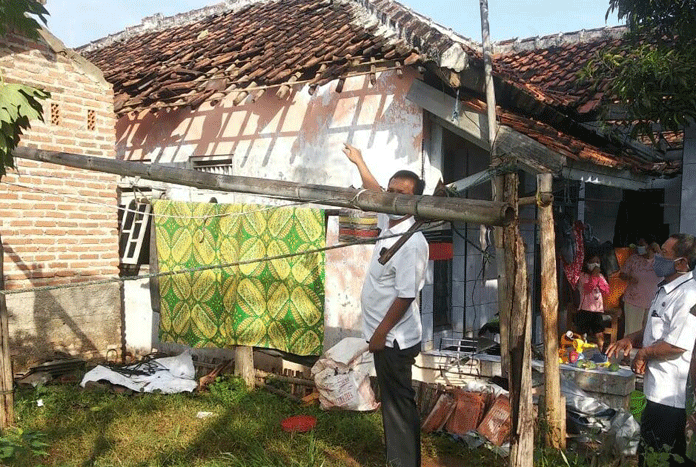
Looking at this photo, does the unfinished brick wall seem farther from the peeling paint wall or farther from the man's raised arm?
the man's raised arm

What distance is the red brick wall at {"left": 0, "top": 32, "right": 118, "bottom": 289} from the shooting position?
23.1 feet

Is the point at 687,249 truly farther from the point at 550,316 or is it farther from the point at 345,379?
the point at 345,379

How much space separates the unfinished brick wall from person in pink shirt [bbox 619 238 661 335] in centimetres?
722

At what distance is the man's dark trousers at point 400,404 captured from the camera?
4254mm


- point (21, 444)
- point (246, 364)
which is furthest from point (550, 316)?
point (21, 444)

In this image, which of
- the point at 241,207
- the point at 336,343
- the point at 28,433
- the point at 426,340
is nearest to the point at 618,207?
the point at 426,340

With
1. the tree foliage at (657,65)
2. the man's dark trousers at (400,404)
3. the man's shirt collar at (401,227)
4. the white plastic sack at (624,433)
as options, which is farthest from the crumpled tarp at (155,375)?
the tree foliage at (657,65)

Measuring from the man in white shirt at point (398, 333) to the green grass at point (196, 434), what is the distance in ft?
2.85

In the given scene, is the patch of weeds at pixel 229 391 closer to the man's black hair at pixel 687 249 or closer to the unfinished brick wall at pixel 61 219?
the unfinished brick wall at pixel 61 219

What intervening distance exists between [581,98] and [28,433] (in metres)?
7.91

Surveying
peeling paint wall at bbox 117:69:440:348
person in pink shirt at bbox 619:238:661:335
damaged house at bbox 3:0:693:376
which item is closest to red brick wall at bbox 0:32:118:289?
damaged house at bbox 3:0:693:376

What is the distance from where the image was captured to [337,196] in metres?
3.34

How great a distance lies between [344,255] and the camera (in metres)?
6.84

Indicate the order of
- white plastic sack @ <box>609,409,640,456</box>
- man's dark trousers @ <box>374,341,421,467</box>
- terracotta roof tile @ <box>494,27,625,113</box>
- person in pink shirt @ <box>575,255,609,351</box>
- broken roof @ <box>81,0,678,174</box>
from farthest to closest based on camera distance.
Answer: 1. terracotta roof tile @ <box>494,27,625,113</box>
2. person in pink shirt @ <box>575,255,609,351</box>
3. broken roof @ <box>81,0,678,174</box>
4. white plastic sack @ <box>609,409,640,456</box>
5. man's dark trousers @ <box>374,341,421,467</box>
